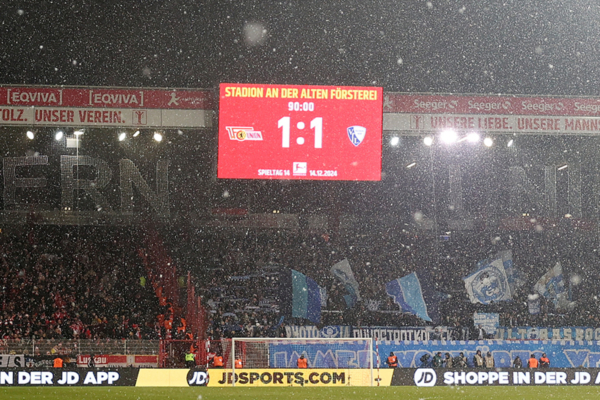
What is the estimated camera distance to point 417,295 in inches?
1043

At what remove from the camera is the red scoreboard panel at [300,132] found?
2122 centimetres

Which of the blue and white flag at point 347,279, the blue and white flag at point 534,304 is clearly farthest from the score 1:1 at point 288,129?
the blue and white flag at point 534,304

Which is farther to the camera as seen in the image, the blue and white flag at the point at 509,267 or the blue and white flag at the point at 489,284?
the blue and white flag at the point at 509,267

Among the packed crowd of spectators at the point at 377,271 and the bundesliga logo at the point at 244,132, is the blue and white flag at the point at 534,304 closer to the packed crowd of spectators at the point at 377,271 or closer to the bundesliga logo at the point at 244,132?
the packed crowd of spectators at the point at 377,271

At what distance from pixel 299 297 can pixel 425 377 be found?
986cm

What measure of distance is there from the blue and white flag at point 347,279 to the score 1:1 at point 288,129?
7.67 m

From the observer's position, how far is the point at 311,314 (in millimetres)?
25938

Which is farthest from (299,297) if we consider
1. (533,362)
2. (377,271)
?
(533,362)

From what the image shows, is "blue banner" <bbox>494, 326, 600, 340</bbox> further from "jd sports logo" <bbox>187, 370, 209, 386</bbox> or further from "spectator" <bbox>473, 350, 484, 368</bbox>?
"jd sports logo" <bbox>187, 370, 209, 386</bbox>

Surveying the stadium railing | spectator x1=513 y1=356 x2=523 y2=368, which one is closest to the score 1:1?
the stadium railing

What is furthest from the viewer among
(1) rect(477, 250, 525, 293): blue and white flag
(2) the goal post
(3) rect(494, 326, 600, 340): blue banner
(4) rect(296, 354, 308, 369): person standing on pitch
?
(1) rect(477, 250, 525, 293): blue and white flag

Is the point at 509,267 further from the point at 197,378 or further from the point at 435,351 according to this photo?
the point at 197,378

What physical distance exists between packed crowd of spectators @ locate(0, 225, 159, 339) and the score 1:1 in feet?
26.3

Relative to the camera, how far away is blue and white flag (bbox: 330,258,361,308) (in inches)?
1060
